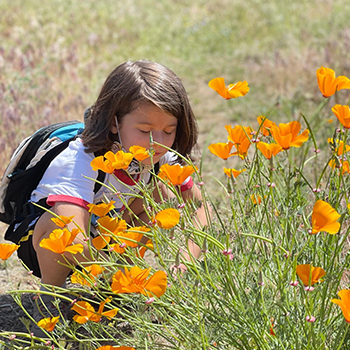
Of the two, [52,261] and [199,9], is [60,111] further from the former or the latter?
[199,9]

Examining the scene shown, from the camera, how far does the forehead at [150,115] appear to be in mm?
1959

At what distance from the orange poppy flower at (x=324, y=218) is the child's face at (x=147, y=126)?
37.6 inches

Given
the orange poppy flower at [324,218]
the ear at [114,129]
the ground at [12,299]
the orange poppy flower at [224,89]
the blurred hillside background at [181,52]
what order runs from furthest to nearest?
1. the blurred hillside background at [181,52]
2. the ground at [12,299]
3. the ear at [114,129]
4. the orange poppy flower at [224,89]
5. the orange poppy flower at [324,218]

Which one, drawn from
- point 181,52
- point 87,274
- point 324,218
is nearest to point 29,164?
point 87,274

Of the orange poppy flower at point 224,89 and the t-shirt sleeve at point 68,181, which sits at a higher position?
the orange poppy flower at point 224,89

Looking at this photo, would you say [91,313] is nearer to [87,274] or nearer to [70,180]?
[87,274]

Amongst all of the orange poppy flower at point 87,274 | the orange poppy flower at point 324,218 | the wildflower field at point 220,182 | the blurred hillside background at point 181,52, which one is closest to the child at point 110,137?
the wildflower field at point 220,182

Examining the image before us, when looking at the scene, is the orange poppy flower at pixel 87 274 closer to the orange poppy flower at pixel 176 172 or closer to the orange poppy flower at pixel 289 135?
the orange poppy flower at pixel 176 172

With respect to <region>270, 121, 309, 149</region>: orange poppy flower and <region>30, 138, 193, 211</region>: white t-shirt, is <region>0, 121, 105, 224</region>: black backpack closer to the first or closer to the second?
<region>30, 138, 193, 211</region>: white t-shirt

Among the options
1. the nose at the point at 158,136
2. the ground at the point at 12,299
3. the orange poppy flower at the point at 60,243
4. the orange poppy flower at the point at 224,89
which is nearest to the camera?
the orange poppy flower at the point at 60,243

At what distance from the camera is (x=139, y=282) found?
1144 millimetres

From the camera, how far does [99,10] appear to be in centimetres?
804

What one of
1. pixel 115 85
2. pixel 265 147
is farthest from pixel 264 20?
pixel 265 147

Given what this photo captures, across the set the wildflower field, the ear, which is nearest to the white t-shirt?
the ear
